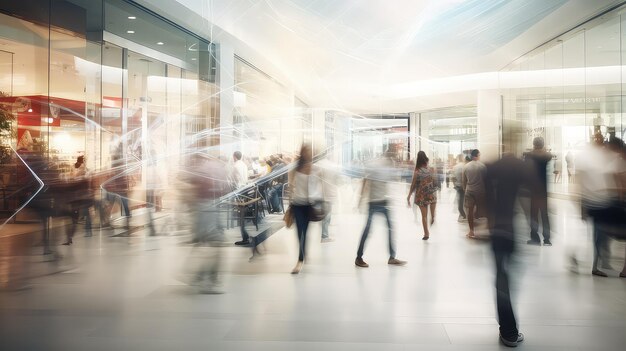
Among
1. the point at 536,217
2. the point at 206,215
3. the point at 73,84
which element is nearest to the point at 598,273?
the point at 536,217

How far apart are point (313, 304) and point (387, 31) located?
10057 millimetres

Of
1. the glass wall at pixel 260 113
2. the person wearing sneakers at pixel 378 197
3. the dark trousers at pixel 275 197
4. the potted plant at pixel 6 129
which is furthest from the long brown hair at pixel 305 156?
the glass wall at pixel 260 113

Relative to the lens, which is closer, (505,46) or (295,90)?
(505,46)

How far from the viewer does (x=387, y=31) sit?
42.5 feet

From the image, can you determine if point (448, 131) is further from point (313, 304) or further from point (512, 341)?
point (512, 341)

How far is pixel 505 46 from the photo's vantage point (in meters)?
14.6

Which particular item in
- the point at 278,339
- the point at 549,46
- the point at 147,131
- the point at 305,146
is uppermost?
the point at 549,46

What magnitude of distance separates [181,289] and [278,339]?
77.6 inches

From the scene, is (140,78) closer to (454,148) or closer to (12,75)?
(12,75)

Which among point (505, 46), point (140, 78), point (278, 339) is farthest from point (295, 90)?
point (278, 339)

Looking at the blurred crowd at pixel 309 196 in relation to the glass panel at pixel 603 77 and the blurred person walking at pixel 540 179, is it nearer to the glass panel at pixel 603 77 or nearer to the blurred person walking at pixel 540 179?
the blurred person walking at pixel 540 179

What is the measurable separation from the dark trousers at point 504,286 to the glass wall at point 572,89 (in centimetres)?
811

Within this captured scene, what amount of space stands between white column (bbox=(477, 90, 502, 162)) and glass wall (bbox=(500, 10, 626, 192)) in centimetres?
175

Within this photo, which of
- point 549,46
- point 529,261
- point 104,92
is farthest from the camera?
point 549,46
